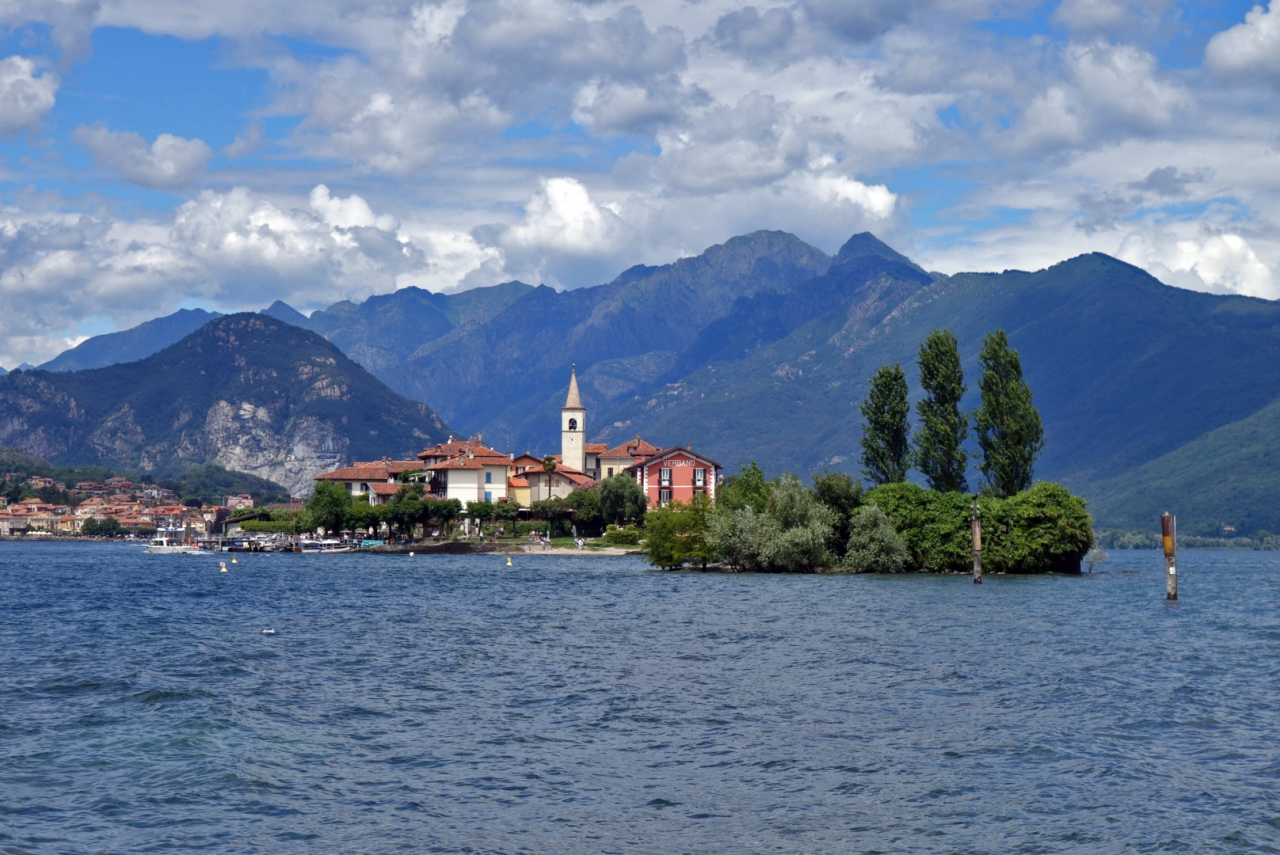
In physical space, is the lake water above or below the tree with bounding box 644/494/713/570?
below

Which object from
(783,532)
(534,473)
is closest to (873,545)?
(783,532)

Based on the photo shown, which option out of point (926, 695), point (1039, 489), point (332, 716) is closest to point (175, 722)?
point (332, 716)

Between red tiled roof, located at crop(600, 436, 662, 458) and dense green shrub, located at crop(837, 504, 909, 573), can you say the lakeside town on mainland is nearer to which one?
red tiled roof, located at crop(600, 436, 662, 458)

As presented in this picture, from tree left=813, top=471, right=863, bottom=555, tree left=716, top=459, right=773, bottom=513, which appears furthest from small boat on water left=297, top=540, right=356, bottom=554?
tree left=813, top=471, right=863, bottom=555

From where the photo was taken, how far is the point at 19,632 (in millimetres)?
48125

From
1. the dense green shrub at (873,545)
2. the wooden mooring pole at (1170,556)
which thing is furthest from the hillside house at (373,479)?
the wooden mooring pole at (1170,556)

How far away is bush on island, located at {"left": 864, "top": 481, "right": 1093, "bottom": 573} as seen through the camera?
8281cm

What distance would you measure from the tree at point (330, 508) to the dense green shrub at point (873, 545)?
89.0 metres

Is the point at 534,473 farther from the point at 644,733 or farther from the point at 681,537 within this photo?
the point at 644,733

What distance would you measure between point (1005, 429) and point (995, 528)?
11200 millimetres

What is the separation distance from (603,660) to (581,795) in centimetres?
1724

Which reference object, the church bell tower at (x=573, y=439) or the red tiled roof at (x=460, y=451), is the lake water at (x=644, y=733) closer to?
the red tiled roof at (x=460, y=451)

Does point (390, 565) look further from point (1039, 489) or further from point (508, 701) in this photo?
point (508, 701)

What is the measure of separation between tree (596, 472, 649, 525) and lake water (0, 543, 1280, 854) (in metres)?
93.6
